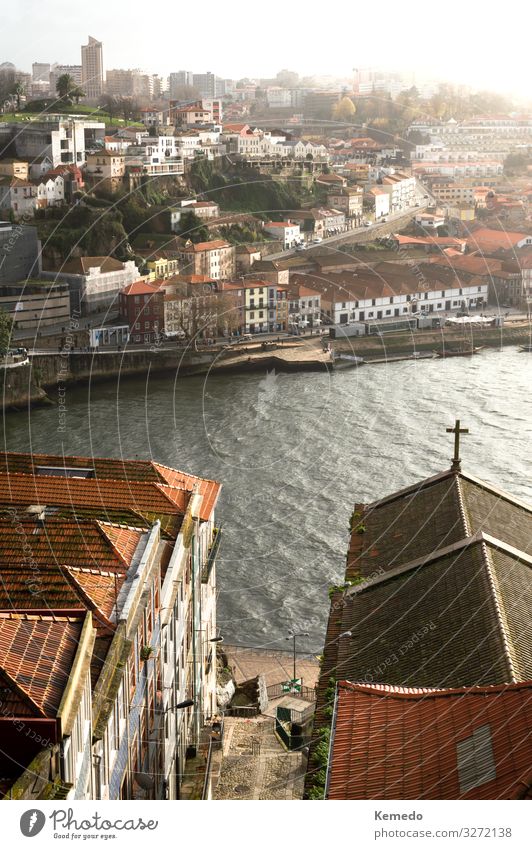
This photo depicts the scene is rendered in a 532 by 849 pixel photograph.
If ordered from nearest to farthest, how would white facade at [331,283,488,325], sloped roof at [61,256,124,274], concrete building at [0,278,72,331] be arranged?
concrete building at [0,278,72,331]
sloped roof at [61,256,124,274]
white facade at [331,283,488,325]

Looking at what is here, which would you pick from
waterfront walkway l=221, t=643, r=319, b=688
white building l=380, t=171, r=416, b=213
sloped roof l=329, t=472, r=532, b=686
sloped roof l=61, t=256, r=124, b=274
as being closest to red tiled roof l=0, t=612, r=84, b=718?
sloped roof l=329, t=472, r=532, b=686

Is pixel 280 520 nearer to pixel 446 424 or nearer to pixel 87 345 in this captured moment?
pixel 446 424

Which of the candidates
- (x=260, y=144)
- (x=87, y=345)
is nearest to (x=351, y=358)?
(x=87, y=345)

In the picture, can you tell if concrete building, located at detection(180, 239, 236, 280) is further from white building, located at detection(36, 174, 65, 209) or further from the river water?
the river water

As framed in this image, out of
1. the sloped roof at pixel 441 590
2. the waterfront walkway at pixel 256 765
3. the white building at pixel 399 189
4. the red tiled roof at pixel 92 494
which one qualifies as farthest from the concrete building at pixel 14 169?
the red tiled roof at pixel 92 494

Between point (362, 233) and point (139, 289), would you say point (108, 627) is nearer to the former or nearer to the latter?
point (139, 289)

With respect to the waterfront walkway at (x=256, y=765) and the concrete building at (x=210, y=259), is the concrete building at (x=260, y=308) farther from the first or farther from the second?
the waterfront walkway at (x=256, y=765)

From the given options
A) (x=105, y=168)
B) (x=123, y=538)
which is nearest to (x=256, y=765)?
(x=123, y=538)

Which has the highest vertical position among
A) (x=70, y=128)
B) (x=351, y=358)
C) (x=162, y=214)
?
(x=70, y=128)
